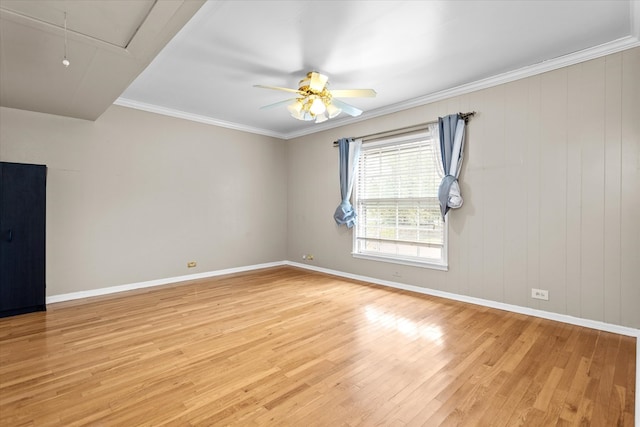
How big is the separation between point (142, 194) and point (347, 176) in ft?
10.7

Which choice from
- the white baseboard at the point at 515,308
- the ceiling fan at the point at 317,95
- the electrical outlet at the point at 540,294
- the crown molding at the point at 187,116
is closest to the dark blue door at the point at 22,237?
the crown molding at the point at 187,116

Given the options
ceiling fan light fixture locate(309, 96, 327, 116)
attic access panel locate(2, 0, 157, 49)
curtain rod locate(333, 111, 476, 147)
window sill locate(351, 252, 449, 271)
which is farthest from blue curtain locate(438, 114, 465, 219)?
attic access panel locate(2, 0, 157, 49)

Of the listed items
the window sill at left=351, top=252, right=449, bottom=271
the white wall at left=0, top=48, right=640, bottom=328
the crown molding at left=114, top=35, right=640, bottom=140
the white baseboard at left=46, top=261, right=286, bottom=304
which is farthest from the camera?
the window sill at left=351, top=252, right=449, bottom=271

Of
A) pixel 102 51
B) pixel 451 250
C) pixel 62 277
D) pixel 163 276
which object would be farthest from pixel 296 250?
pixel 102 51

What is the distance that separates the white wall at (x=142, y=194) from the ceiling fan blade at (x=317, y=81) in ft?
9.09

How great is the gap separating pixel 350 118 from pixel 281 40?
8.37 ft

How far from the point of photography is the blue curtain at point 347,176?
5184 millimetres

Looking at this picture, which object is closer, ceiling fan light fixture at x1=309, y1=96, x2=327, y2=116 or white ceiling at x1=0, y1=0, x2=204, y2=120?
white ceiling at x1=0, y1=0, x2=204, y2=120

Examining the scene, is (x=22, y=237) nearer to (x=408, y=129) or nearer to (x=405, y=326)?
(x=405, y=326)

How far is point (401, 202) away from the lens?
466cm

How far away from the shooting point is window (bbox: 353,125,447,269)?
426 cm

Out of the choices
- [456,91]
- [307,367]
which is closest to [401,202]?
[456,91]

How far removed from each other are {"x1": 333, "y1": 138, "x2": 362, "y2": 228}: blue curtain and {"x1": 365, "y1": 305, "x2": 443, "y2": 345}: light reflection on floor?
76.2 inches

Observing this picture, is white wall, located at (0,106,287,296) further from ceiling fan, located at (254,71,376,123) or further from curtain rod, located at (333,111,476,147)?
ceiling fan, located at (254,71,376,123)
